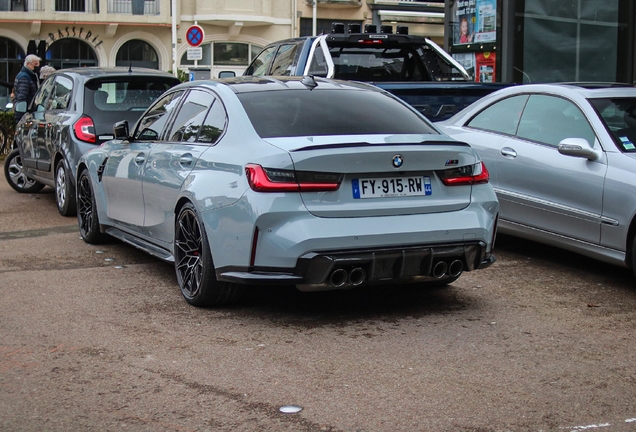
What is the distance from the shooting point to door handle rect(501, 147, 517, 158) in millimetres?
8469

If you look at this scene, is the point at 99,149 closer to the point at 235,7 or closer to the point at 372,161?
the point at 372,161

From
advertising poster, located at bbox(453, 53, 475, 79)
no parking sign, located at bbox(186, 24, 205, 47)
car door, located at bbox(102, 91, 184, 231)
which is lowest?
car door, located at bbox(102, 91, 184, 231)

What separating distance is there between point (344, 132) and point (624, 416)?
263 centimetres

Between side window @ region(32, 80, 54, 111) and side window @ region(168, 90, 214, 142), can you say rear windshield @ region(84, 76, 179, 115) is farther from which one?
side window @ region(168, 90, 214, 142)

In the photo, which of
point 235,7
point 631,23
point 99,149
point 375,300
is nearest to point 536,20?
point 631,23

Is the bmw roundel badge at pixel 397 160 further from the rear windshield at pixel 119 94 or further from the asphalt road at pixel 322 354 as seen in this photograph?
the rear windshield at pixel 119 94

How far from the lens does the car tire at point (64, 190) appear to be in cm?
1102

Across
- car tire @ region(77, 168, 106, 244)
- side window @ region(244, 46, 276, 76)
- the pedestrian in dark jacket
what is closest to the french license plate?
car tire @ region(77, 168, 106, 244)

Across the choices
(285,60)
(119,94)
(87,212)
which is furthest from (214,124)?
(285,60)

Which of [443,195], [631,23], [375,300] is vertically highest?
[631,23]

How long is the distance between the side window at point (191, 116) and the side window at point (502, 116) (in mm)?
2878

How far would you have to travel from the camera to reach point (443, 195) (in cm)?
622

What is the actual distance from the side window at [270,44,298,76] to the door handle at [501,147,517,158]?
4.22 metres

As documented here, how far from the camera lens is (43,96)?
508 inches
